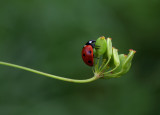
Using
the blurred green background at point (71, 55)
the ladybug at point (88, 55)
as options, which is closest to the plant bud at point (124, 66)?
the ladybug at point (88, 55)

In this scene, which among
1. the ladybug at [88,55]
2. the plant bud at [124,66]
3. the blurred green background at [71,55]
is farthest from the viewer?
the blurred green background at [71,55]

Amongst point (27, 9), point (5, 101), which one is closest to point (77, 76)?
point (5, 101)

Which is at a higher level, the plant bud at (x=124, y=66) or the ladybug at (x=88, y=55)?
the ladybug at (x=88, y=55)

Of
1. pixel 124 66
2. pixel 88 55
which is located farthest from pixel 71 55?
pixel 124 66

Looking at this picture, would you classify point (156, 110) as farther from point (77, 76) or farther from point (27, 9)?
point (27, 9)

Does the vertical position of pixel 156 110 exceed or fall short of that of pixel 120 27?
it falls short

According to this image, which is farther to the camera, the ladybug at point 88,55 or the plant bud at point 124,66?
the ladybug at point 88,55

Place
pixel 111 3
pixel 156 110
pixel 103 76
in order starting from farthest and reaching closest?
1. pixel 111 3
2. pixel 156 110
3. pixel 103 76

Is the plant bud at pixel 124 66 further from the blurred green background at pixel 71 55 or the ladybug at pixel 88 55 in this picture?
the blurred green background at pixel 71 55

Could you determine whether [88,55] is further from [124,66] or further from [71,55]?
[71,55]
